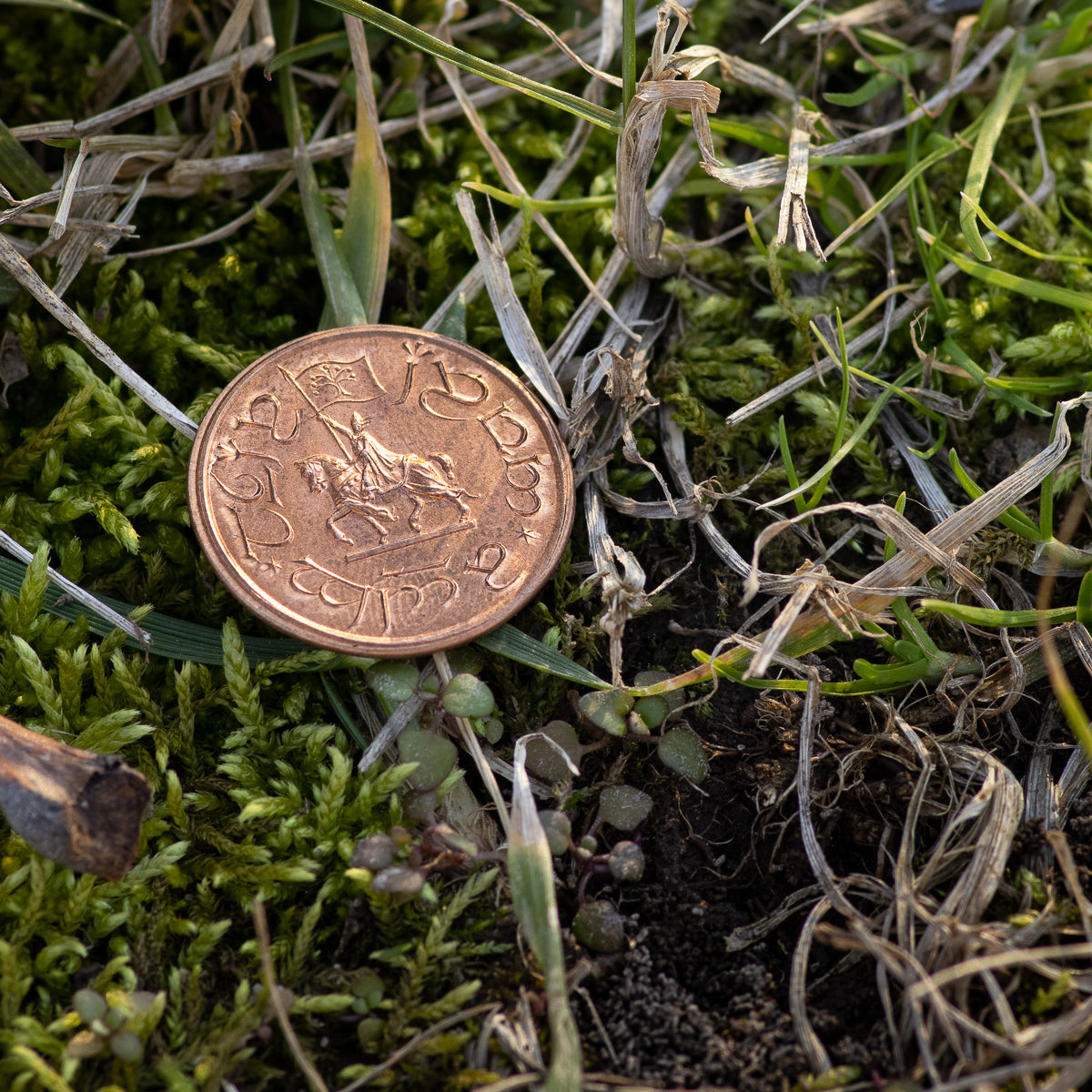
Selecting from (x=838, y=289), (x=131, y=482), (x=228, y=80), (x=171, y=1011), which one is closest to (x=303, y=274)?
(x=228, y=80)

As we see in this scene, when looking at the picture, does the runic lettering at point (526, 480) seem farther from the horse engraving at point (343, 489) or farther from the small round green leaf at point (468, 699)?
the small round green leaf at point (468, 699)

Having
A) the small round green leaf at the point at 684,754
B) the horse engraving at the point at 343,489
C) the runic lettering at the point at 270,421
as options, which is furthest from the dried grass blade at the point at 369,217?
the small round green leaf at the point at 684,754

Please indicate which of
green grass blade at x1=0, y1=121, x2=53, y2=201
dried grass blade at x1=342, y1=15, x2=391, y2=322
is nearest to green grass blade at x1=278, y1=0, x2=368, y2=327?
dried grass blade at x1=342, y1=15, x2=391, y2=322

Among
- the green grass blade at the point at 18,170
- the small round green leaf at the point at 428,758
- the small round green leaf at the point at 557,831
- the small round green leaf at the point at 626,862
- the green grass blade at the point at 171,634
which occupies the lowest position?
the small round green leaf at the point at 626,862

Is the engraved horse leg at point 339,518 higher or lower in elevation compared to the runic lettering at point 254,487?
lower

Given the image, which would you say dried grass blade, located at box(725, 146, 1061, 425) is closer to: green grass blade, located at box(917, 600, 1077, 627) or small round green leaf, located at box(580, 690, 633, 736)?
green grass blade, located at box(917, 600, 1077, 627)

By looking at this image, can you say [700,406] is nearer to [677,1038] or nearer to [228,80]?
[677,1038]
